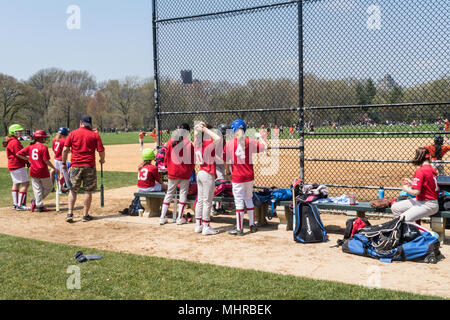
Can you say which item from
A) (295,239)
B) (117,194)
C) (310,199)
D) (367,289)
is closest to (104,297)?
(367,289)

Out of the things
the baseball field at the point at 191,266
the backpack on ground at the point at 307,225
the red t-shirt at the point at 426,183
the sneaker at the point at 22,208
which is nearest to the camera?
the baseball field at the point at 191,266

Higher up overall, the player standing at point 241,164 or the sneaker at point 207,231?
the player standing at point 241,164

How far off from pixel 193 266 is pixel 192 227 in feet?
7.70

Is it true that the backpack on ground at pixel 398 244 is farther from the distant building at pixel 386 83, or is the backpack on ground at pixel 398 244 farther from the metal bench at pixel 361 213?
the distant building at pixel 386 83

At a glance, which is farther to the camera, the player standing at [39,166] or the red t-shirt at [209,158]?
the player standing at [39,166]

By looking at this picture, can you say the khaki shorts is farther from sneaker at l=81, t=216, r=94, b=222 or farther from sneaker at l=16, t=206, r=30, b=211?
sneaker at l=16, t=206, r=30, b=211

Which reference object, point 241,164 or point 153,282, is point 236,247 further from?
point 153,282

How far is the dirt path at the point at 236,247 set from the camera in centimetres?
482

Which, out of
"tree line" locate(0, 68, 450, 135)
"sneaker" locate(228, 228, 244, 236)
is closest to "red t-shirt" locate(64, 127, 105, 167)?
"tree line" locate(0, 68, 450, 135)

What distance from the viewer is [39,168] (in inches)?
364

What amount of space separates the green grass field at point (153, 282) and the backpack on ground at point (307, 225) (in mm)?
1657

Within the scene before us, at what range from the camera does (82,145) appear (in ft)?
26.1

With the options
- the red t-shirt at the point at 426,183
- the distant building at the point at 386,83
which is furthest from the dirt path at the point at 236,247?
the distant building at the point at 386,83
